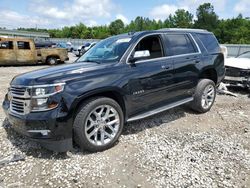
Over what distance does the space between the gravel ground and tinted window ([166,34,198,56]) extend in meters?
1.52

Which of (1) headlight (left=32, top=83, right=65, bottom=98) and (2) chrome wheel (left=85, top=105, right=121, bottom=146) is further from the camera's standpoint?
(2) chrome wheel (left=85, top=105, right=121, bottom=146)

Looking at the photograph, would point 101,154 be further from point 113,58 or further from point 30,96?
point 113,58

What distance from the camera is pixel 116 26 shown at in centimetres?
8738

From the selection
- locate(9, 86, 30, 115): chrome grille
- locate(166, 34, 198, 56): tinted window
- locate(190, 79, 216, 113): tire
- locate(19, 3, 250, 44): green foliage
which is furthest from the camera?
locate(19, 3, 250, 44): green foliage

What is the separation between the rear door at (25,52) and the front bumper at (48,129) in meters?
13.3

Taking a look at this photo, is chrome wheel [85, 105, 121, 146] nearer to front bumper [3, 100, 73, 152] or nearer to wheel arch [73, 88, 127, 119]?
wheel arch [73, 88, 127, 119]

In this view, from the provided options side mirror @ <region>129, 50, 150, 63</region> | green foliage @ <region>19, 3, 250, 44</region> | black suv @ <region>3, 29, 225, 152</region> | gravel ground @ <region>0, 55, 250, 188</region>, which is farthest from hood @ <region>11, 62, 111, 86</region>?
green foliage @ <region>19, 3, 250, 44</region>

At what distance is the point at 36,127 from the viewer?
10.8 ft

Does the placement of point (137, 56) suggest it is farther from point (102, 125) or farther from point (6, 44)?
point (6, 44)

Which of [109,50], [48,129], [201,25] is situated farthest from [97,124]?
[201,25]

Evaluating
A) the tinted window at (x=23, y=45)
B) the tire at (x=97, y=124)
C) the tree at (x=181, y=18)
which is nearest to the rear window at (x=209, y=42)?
the tire at (x=97, y=124)

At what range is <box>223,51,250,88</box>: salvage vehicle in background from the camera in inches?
287

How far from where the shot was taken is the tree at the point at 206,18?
68375 millimetres

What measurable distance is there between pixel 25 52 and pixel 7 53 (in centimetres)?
107
